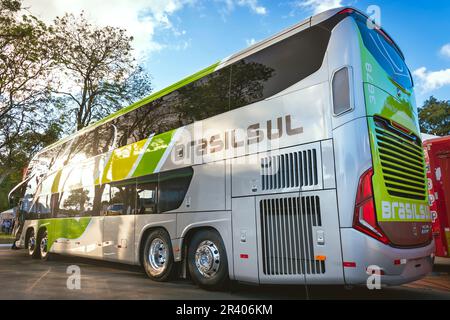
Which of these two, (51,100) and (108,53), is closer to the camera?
(51,100)

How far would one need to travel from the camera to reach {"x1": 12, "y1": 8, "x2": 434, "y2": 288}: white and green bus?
4559 millimetres

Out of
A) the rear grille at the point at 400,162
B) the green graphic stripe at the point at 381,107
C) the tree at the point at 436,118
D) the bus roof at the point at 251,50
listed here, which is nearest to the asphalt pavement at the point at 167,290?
the green graphic stripe at the point at 381,107

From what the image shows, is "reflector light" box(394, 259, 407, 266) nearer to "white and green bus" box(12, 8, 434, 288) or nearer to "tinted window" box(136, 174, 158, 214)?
"white and green bus" box(12, 8, 434, 288)

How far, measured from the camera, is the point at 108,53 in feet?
84.0

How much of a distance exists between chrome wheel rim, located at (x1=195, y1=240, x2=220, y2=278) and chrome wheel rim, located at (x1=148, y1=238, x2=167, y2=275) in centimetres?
106

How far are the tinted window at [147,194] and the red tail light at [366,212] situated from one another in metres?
4.29

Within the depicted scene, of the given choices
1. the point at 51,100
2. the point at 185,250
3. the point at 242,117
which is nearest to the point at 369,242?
the point at 242,117

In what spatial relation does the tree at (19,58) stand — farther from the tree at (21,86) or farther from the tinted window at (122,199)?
the tinted window at (122,199)

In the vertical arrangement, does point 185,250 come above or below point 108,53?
below

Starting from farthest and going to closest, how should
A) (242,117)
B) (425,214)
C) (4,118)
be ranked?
(4,118)
(242,117)
(425,214)

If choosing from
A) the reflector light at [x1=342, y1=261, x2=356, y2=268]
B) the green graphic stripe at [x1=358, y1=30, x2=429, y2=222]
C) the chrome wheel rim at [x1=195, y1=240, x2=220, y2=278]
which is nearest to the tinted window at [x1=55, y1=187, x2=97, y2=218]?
the chrome wheel rim at [x1=195, y1=240, x2=220, y2=278]

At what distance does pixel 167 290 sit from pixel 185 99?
361 centimetres

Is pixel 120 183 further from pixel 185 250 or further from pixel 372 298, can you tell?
pixel 372 298

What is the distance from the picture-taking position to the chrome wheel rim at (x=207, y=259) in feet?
19.8
